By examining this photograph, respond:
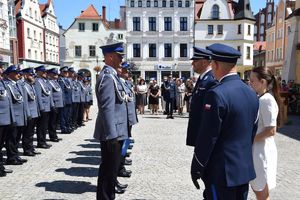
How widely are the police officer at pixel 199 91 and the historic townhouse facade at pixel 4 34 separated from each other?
28.3 meters

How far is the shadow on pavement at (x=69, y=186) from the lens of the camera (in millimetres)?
5434

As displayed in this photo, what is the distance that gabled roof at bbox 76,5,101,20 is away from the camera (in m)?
48.5

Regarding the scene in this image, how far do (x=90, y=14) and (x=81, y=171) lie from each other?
4526 cm

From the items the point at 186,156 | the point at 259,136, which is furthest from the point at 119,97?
the point at 186,156

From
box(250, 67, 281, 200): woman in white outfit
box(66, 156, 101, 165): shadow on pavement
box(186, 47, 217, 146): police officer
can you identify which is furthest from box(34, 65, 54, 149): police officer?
box(250, 67, 281, 200): woman in white outfit

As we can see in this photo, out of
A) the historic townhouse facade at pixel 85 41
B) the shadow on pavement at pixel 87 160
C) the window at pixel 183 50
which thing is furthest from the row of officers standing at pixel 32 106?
the historic townhouse facade at pixel 85 41

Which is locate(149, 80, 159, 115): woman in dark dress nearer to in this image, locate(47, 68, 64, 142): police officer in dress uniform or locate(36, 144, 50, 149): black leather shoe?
locate(47, 68, 64, 142): police officer in dress uniform

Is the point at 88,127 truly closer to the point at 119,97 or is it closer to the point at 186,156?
the point at 186,156

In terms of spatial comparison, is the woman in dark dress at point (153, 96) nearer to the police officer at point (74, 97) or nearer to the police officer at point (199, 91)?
the police officer at point (74, 97)

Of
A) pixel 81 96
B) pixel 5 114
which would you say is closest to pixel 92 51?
pixel 81 96

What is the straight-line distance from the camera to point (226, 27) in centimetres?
4781

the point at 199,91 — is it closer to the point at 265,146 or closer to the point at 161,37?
the point at 265,146

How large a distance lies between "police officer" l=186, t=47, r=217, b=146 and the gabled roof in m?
45.9

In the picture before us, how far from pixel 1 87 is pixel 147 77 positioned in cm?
4141
